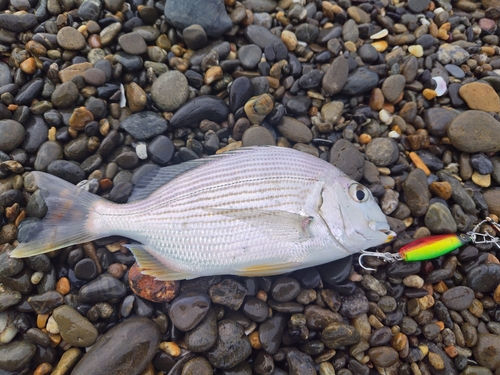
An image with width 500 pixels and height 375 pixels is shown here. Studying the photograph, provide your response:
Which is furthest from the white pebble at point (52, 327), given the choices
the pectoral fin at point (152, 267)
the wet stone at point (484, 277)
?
the wet stone at point (484, 277)

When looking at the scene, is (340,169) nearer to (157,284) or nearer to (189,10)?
(157,284)

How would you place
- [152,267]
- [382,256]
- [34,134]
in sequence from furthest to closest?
[34,134], [382,256], [152,267]

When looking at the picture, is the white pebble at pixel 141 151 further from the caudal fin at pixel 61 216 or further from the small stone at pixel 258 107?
the small stone at pixel 258 107

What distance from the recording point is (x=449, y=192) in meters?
2.98

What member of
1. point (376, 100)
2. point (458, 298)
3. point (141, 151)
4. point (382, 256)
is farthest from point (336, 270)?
point (141, 151)

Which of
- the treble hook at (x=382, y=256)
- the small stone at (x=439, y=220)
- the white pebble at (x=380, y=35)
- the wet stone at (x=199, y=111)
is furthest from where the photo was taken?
the white pebble at (x=380, y=35)

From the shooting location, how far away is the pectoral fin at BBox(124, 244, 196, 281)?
2.54m

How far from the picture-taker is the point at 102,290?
2.54m

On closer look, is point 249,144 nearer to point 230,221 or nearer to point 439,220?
point 230,221

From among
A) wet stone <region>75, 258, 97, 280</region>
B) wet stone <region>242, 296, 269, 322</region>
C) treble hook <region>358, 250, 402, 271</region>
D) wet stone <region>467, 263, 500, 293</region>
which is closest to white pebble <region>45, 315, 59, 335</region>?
wet stone <region>75, 258, 97, 280</region>

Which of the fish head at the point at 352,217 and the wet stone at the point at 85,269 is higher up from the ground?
the fish head at the point at 352,217

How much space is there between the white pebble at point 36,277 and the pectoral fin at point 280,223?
1.68 m

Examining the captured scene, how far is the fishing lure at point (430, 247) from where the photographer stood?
2693 millimetres

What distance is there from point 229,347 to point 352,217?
4.70ft
